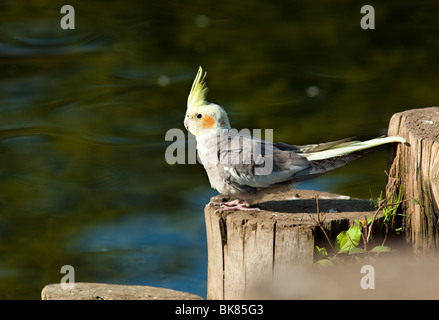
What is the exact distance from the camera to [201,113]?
4.23 m

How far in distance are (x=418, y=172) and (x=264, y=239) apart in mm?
972

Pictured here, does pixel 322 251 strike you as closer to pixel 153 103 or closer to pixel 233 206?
pixel 233 206

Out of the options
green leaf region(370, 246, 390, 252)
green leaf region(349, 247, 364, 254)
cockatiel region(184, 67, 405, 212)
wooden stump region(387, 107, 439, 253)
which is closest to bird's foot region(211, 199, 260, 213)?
cockatiel region(184, 67, 405, 212)

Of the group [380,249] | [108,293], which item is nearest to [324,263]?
[380,249]

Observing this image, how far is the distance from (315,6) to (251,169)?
22.1ft

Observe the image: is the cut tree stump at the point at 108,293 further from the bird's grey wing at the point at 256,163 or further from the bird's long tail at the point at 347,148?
the bird's long tail at the point at 347,148

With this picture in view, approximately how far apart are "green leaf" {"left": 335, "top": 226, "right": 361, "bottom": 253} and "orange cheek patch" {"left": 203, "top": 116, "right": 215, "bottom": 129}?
1019mm

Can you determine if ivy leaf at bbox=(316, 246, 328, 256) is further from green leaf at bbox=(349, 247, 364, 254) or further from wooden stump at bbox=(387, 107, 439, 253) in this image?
wooden stump at bbox=(387, 107, 439, 253)

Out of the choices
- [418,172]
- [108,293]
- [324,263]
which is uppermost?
[418,172]

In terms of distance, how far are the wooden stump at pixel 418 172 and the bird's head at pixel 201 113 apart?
3.44ft

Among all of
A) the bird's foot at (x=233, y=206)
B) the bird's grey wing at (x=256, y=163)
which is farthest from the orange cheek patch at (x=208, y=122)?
the bird's foot at (x=233, y=206)

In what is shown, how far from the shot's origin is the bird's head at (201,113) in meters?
4.21
